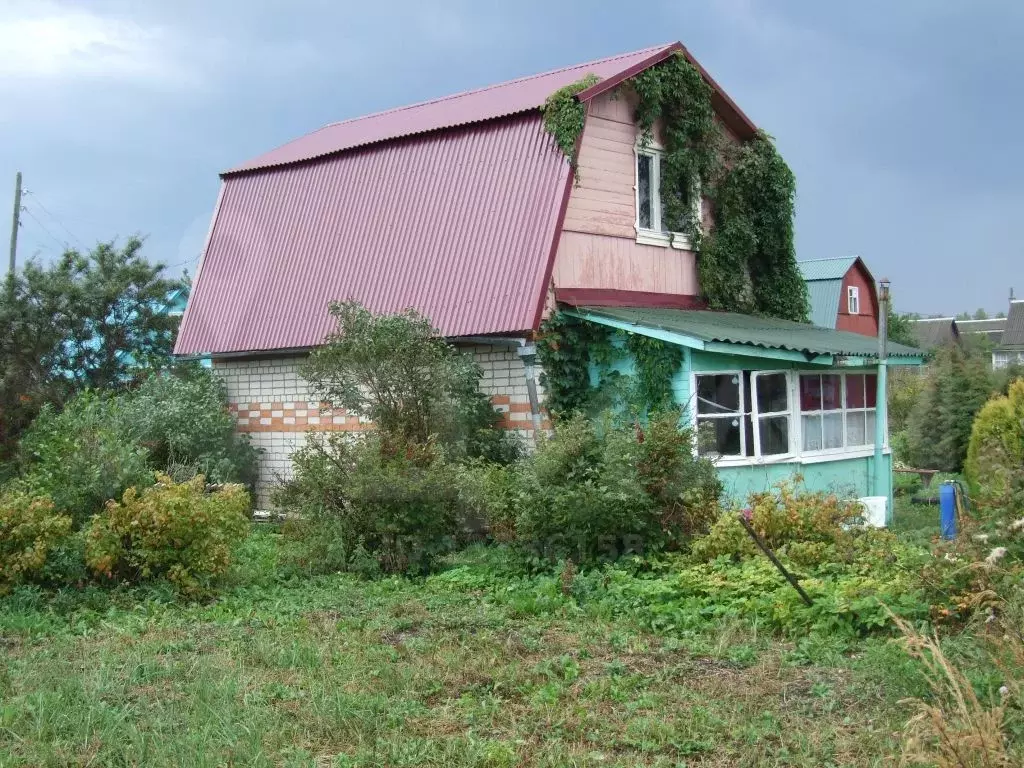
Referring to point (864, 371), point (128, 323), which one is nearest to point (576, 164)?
point (864, 371)

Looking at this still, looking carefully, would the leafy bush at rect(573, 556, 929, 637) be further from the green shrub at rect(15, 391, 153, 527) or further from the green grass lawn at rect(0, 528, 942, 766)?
the green shrub at rect(15, 391, 153, 527)

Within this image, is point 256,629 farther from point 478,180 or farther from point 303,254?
point 303,254

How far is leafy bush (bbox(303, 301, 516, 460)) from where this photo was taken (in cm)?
1293

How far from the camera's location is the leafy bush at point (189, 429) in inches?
639

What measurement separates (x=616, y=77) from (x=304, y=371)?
5.91 m

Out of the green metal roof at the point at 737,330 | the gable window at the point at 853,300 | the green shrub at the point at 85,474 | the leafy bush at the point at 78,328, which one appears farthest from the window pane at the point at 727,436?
the gable window at the point at 853,300

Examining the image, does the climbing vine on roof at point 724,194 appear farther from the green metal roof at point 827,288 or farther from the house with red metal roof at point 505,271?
the green metal roof at point 827,288

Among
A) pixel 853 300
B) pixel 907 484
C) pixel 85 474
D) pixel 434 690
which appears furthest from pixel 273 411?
pixel 853 300

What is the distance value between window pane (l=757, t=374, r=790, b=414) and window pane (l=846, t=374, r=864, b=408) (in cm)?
204

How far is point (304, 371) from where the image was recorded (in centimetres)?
1342

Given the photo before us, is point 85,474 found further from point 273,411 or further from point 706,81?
point 706,81

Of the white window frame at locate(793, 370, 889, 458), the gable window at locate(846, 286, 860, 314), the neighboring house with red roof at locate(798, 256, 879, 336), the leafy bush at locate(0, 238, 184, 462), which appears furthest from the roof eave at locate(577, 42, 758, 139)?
the gable window at locate(846, 286, 860, 314)

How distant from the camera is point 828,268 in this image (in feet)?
122

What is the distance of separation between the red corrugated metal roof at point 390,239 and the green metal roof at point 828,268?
23.2 m
